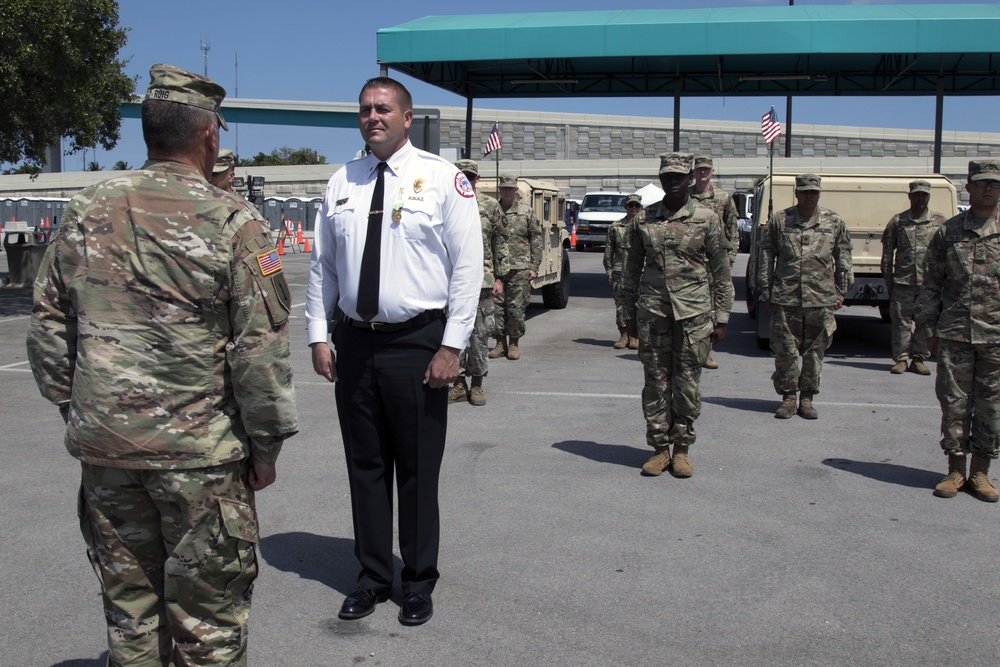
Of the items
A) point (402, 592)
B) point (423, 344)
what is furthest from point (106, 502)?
point (402, 592)

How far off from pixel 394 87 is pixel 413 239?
65cm

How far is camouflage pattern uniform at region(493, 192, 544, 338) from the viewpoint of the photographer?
1170cm

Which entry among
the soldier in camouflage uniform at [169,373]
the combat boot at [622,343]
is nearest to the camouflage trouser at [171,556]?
the soldier in camouflage uniform at [169,373]

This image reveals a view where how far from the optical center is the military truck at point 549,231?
48.3 feet

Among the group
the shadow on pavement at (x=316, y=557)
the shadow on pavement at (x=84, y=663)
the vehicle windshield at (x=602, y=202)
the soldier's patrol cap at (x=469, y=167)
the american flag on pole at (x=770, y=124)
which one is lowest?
the shadow on pavement at (x=84, y=663)

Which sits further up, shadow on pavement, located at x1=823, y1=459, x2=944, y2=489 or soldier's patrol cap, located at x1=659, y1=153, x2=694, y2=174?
soldier's patrol cap, located at x1=659, y1=153, x2=694, y2=174

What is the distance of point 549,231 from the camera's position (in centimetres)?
1614

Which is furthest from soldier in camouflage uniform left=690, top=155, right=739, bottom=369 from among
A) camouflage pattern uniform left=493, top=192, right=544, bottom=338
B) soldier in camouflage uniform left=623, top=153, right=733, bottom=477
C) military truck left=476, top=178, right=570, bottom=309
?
soldier in camouflage uniform left=623, top=153, right=733, bottom=477

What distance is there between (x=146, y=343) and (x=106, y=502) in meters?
0.48

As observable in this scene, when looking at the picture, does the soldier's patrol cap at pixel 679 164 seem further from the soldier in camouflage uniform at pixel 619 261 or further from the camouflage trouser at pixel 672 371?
the soldier in camouflage uniform at pixel 619 261

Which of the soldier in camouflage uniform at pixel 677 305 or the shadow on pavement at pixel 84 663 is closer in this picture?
the shadow on pavement at pixel 84 663

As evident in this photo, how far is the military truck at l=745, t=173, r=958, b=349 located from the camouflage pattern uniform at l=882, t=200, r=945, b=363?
1.03 m

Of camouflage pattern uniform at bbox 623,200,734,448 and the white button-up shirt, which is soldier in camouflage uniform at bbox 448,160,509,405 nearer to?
camouflage pattern uniform at bbox 623,200,734,448

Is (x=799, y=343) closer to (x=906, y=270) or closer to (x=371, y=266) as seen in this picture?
(x=906, y=270)
